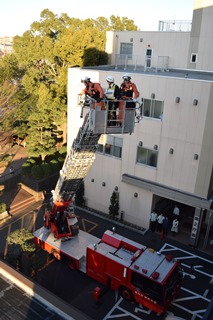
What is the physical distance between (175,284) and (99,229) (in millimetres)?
7050

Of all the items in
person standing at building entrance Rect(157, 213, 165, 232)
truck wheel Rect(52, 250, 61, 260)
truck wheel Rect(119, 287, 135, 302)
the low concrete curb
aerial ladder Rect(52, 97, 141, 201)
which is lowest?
truck wheel Rect(119, 287, 135, 302)

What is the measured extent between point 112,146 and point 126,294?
8.93m

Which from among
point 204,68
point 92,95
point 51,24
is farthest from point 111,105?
point 51,24

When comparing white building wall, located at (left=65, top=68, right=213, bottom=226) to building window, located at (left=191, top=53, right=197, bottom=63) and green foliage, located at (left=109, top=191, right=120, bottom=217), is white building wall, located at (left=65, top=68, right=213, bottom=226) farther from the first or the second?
building window, located at (left=191, top=53, right=197, bottom=63)

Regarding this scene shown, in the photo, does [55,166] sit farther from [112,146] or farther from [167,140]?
[167,140]

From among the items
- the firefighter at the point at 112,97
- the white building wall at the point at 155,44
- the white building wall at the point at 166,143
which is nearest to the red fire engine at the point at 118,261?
the white building wall at the point at 166,143

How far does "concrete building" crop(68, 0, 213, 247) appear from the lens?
16.0 meters

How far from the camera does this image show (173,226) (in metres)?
18.2

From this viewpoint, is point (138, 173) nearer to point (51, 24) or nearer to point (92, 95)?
point (92, 95)

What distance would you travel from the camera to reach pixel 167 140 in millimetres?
16953

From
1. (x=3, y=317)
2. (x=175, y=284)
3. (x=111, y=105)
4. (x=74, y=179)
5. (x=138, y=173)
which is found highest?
(x=111, y=105)

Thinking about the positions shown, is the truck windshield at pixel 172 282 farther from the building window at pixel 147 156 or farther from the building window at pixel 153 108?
the building window at pixel 153 108

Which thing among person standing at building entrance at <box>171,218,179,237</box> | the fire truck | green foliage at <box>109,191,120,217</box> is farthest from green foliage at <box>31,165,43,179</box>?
person standing at building entrance at <box>171,218,179,237</box>

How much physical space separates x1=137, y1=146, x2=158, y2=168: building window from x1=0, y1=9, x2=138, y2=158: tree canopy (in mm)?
9438
